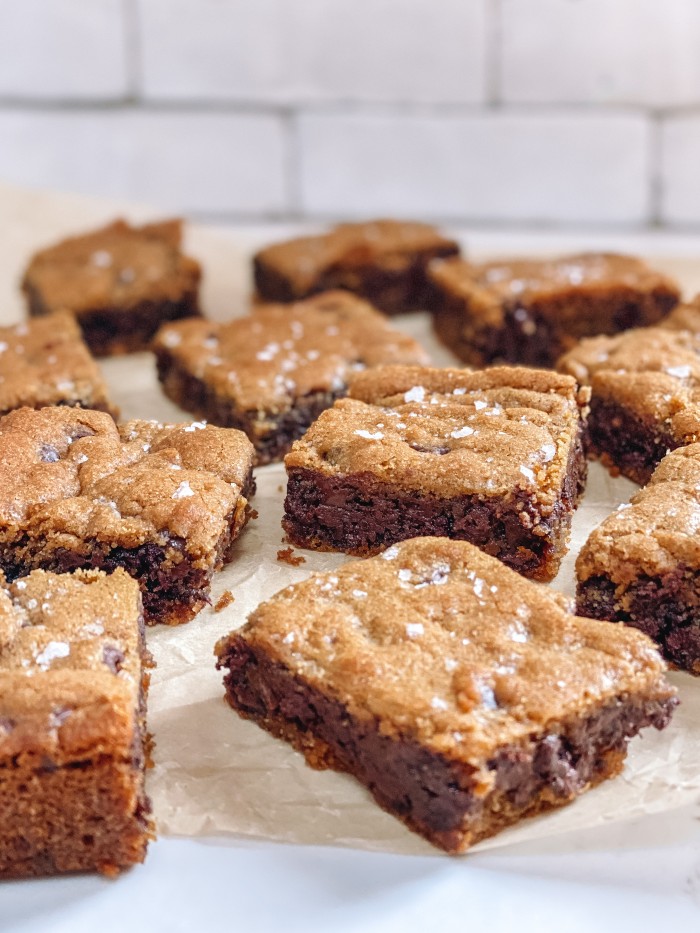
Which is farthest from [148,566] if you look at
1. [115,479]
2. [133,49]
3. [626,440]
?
[133,49]

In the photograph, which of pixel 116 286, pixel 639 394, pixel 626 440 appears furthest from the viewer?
pixel 116 286

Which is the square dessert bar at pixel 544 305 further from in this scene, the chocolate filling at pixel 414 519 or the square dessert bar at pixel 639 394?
the chocolate filling at pixel 414 519

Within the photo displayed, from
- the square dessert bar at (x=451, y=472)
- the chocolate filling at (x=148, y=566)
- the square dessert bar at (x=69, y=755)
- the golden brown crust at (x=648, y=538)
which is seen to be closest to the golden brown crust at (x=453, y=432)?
the square dessert bar at (x=451, y=472)

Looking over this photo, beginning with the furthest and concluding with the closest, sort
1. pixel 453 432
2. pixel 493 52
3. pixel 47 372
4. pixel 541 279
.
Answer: pixel 493 52 → pixel 541 279 → pixel 47 372 → pixel 453 432

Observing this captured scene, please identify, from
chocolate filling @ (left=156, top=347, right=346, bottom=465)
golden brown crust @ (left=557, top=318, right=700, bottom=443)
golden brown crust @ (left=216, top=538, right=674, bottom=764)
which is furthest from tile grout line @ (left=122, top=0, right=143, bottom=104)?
golden brown crust @ (left=216, top=538, right=674, bottom=764)

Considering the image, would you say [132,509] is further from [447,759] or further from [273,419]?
[447,759]

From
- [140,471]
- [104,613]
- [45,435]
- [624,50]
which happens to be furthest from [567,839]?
[624,50]
